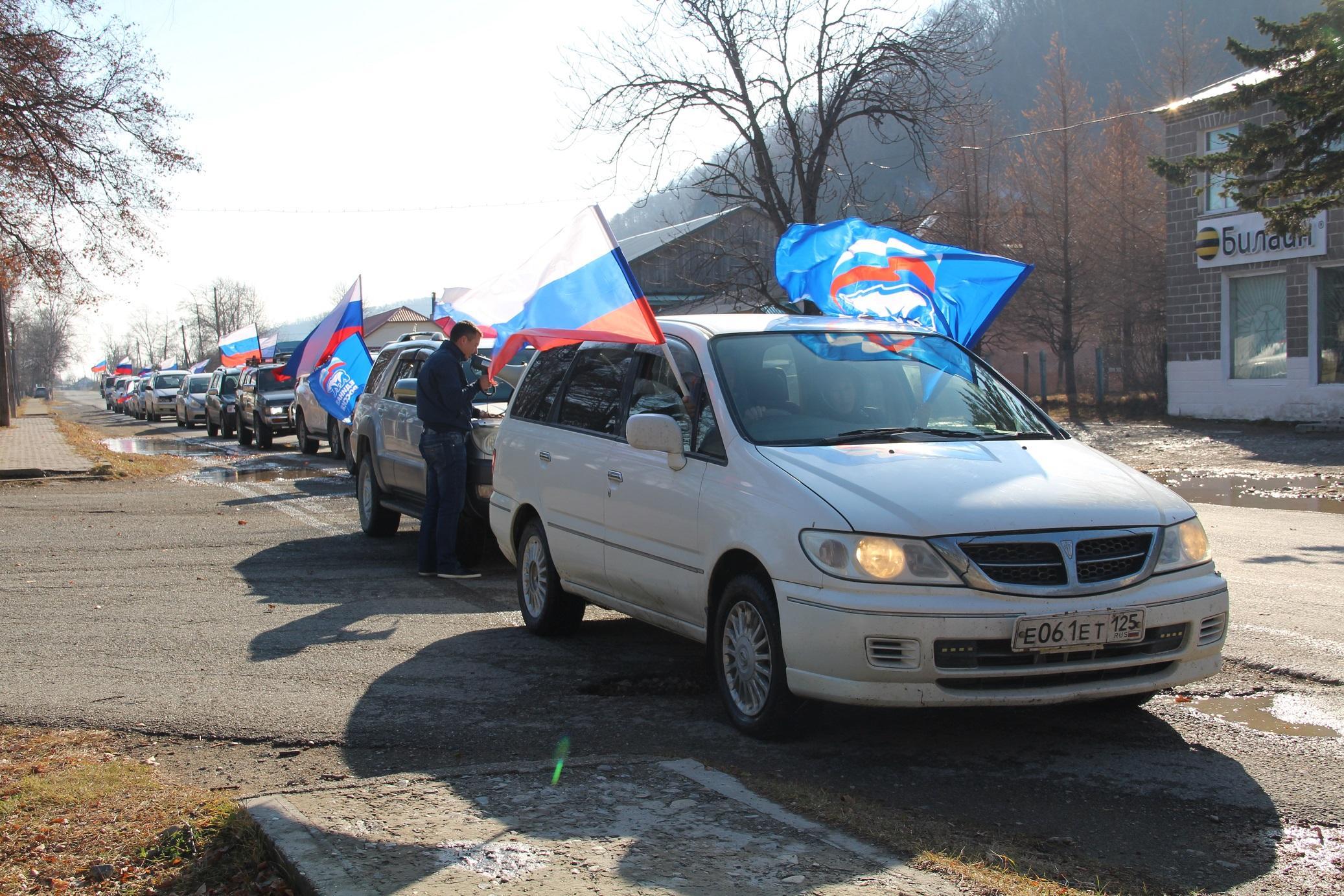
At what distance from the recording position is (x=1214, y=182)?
27.3 m

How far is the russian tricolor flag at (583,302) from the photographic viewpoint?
6.89 meters

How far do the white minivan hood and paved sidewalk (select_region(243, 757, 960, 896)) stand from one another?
1209 millimetres

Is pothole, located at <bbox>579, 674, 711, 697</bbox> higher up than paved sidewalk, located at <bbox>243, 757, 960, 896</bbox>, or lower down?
lower down

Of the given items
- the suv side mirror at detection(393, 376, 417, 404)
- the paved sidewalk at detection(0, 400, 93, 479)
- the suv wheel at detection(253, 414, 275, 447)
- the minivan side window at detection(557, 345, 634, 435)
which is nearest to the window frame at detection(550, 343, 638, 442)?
the minivan side window at detection(557, 345, 634, 435)

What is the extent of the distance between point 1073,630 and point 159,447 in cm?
2976

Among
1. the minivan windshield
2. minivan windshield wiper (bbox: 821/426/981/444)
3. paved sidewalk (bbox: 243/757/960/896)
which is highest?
the minivan windshield

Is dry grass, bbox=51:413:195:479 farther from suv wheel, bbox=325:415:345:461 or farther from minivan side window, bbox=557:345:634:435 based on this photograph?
minivan side window, bbox=557:345:634:435

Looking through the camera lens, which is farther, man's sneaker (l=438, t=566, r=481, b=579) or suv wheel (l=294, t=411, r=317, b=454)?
suv wheel (l=294, t=411, r=317, b=454)

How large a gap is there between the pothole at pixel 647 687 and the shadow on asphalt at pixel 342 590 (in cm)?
184

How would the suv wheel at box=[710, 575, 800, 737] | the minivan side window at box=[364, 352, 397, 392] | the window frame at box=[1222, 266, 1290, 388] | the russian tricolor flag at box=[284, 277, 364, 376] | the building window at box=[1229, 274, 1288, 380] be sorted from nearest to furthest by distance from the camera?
the suv wheel at box=[710, 575, 800, 737] < the minivan side window at box=[364, 352, 397, 392] < the russian tricolor flag at box=[284, 277, 364, 376] < the building window at box=[1229, 274, 1288, 380] < the window frame at box=[1222, 266, 1290, 388]

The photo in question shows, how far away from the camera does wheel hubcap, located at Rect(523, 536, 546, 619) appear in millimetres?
7512

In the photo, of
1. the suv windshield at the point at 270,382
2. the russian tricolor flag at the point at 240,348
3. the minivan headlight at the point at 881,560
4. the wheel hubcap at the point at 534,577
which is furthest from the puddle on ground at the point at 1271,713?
the russian tricolor flag at the point at 240,348

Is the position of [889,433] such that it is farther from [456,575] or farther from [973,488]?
[456,575]

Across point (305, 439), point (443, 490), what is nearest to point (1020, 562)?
point (443, 490)
